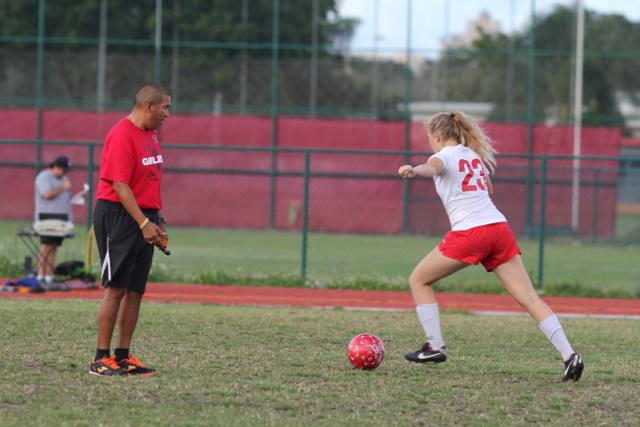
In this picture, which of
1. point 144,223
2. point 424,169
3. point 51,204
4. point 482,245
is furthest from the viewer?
point 51,204

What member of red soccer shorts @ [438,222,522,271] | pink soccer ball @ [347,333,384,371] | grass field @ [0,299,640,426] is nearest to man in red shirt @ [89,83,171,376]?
grass field @ [0,299,640,426]

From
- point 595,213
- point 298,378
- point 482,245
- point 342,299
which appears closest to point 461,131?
point 482,245

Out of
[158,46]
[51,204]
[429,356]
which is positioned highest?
[158,46]

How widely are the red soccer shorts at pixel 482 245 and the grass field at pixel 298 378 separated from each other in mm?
881

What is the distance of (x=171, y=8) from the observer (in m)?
34.4

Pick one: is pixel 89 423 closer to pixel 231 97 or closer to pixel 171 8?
pixel 231 97

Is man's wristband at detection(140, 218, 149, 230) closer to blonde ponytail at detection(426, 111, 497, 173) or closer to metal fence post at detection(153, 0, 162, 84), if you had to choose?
blonde ponytail at detection(426, 111, 497, 173)

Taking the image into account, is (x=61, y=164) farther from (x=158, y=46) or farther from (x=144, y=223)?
(x=158, y=46)

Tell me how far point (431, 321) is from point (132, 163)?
251 cm

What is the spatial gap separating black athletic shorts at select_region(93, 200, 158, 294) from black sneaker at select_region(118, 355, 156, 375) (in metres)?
0.54

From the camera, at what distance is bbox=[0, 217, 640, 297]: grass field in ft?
54.4

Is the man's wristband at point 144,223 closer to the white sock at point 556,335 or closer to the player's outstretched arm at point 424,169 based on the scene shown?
the player's outstretched arm at point 424,169

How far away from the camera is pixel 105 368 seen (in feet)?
25.1

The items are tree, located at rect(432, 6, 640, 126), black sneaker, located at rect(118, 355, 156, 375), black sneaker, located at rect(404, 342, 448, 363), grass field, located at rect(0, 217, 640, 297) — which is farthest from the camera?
tree, located at rect(432, 6, 640, 126)
